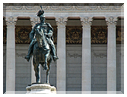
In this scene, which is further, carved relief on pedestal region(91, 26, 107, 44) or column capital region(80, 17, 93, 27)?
carved relief on pedestal region(91, 26, 107, 44)

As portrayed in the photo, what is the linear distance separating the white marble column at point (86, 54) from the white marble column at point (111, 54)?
88.9 inches

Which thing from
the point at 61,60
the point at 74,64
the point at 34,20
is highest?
the point at 34,20

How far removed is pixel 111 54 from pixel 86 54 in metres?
2.93

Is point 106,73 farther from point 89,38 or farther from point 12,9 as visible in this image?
point 12,9

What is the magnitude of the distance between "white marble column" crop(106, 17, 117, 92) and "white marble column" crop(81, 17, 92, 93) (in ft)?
7.41

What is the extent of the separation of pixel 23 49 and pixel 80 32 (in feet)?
24.6

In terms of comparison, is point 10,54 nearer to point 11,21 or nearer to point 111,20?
point 11,21

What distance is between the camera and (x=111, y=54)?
71.4m

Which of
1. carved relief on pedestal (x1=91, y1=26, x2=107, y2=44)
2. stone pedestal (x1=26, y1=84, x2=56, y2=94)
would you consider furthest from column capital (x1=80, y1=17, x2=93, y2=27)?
stone pedestal (x1=26, y1=84, x2=56, y2=94)

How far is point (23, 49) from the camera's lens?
76.9m

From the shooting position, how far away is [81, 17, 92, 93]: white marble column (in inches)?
2805

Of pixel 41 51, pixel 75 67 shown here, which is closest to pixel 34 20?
pixel 75 67

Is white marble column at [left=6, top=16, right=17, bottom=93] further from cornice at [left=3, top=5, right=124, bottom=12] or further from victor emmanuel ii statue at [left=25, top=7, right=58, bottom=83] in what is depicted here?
victor emmanuel ii statue at [left=25, top=7, right=58, bottom=83]

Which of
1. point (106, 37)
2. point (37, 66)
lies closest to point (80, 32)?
point (106, 37)
